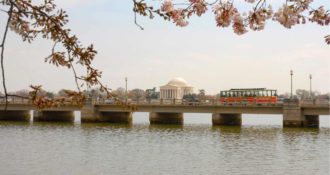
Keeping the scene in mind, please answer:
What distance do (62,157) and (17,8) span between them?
2686 centimetres

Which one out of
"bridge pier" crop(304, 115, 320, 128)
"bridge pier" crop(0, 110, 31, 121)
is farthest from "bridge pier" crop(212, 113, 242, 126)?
"bridge pier" crop(0, 110, 31, 121)

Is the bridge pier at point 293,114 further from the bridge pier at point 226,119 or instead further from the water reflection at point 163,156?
the water reflection at point 163,156

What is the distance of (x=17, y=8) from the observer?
4773 millimetres

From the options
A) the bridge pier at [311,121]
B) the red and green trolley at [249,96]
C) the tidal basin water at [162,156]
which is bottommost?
the tidal basin water at [162,156]

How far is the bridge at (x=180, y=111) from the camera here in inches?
2372

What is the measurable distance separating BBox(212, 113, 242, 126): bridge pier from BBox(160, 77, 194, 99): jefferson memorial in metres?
109

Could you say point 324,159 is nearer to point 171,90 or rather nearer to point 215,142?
point 215,142

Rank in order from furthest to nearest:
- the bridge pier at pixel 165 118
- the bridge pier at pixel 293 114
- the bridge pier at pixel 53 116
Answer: the bridge pier at pixel 53 116, the bridge pier at pixel 165 118, the bridge pier at pixel 293 114

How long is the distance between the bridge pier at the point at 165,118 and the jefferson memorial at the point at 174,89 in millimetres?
105339

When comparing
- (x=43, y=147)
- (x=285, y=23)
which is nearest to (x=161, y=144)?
(x=43, y=147)

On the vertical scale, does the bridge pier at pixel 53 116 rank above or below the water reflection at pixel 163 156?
above

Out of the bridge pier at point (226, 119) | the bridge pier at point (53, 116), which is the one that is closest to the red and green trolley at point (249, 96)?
the bridge pier at point (226, 119)

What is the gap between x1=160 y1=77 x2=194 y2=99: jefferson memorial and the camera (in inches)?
7121

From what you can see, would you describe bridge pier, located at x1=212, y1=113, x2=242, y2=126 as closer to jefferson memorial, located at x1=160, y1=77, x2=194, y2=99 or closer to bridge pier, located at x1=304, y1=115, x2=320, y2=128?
bridge pier, located at x1=304, y1=115, x2=320, y2=128
